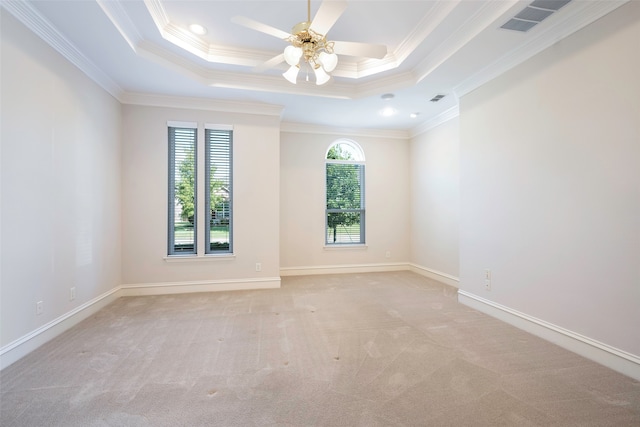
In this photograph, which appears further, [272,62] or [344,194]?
[344,194]

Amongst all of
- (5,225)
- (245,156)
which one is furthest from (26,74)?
(245,156)

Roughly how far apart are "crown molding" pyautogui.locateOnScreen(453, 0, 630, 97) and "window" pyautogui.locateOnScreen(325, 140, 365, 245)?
2.58m

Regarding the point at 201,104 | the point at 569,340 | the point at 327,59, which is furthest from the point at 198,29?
the point at 569,340

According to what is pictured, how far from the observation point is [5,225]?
2.11m

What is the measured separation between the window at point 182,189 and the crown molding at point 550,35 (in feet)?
13.0

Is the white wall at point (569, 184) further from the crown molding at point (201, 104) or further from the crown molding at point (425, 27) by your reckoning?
the crown molding at point (201, 104)

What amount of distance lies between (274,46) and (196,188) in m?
2.27

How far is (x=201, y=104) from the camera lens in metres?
4.12

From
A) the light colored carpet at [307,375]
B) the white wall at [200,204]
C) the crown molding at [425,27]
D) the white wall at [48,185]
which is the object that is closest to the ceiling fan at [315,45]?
the crown molding at [425,27]

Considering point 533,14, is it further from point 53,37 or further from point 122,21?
point 53,37

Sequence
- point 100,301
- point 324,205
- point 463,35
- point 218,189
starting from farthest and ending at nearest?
point 324,205, point 218,189, point 100,301, point 463,35

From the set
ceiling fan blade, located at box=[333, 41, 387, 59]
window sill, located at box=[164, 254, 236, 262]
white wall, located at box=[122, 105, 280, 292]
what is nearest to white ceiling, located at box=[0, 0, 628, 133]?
white wall, located at box=[122, 105, 280, 292]

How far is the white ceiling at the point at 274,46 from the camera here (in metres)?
2.38

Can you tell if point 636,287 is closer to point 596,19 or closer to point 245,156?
point 596,19
